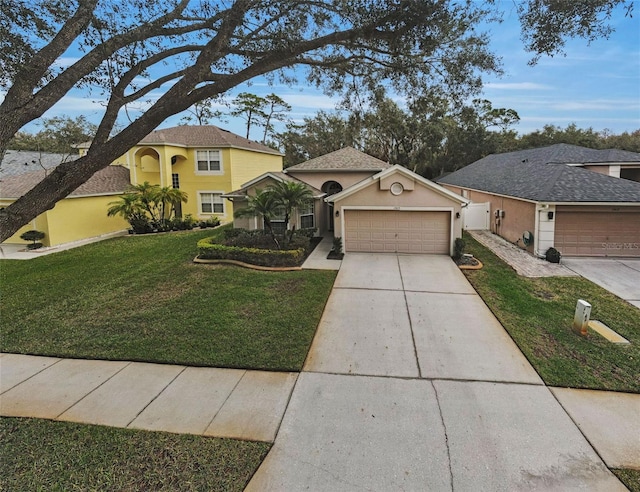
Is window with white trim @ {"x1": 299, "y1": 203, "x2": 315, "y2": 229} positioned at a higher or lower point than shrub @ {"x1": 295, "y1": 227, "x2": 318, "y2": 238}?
higher

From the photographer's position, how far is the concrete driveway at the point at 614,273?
9844 mm

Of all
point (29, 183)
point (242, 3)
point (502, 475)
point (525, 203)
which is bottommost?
point (502, 475)

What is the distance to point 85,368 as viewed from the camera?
6.22m

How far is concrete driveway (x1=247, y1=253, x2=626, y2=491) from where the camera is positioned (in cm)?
388

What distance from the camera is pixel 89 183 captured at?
19266mm

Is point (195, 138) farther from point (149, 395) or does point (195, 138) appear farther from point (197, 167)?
point (149, 395)

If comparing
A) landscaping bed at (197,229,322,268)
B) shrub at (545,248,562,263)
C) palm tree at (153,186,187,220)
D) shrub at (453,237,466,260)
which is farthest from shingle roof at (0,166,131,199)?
shrub at (545,248,562,263)

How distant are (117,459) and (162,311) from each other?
4865 mm

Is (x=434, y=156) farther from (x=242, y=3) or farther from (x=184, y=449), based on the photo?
(x=184, y=449)

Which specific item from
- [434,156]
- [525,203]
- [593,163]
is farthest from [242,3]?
[434,156]

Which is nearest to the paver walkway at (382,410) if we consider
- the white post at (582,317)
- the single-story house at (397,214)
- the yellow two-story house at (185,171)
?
the white post at (582,317)

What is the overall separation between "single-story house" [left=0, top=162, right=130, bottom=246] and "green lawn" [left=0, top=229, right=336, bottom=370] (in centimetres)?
372

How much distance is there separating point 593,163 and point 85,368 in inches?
947

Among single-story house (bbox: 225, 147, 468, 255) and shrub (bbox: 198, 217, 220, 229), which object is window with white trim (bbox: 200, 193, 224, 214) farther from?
single-story house (bbox: 225, 147, 468, 255)
